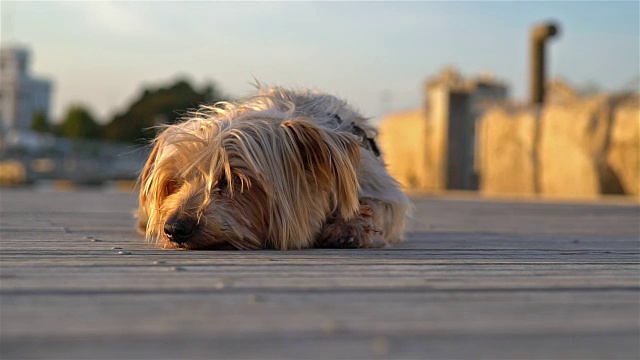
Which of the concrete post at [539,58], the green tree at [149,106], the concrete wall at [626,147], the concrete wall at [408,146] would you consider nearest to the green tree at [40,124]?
the green tree at [149,106]

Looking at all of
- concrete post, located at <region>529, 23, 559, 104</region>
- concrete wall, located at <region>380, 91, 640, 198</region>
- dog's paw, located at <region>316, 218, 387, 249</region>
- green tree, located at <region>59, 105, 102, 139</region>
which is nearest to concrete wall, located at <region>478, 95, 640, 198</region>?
concrete wall, located at <region>380, 91, 640, 198</region>

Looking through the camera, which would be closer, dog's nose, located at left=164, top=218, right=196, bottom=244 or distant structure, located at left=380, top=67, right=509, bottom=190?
dog's nose, located at left=164, top=218, right=196, bottom=244

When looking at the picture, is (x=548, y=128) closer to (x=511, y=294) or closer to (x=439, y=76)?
(x=439, y=76)

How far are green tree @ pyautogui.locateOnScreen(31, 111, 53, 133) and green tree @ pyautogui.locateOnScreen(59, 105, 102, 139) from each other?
5698 mm

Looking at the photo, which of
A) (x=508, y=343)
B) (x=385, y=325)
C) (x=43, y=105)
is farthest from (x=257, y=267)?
(x=43, y=105)

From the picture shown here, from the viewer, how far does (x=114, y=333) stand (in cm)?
184

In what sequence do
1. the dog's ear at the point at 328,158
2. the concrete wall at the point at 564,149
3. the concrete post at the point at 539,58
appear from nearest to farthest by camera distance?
the dog's ear at the point at 328,158, the concrete wall at the point at 564,149, the concrete post at the point at 539,58

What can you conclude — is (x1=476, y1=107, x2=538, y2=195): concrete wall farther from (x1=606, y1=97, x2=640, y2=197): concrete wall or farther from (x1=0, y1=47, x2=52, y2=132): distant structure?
(x1=0, y1=47, x2=52, y2=132): distant structure

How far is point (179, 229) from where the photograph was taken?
12.8 ft

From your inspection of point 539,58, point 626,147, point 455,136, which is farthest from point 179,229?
point 539,58

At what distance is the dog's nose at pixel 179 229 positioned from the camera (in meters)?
3.89

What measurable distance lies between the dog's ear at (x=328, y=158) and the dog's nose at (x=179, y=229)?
65 centimetres

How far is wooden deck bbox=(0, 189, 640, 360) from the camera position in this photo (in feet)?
5.82

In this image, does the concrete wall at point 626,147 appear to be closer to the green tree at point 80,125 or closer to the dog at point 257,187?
the dog at point 257,187
